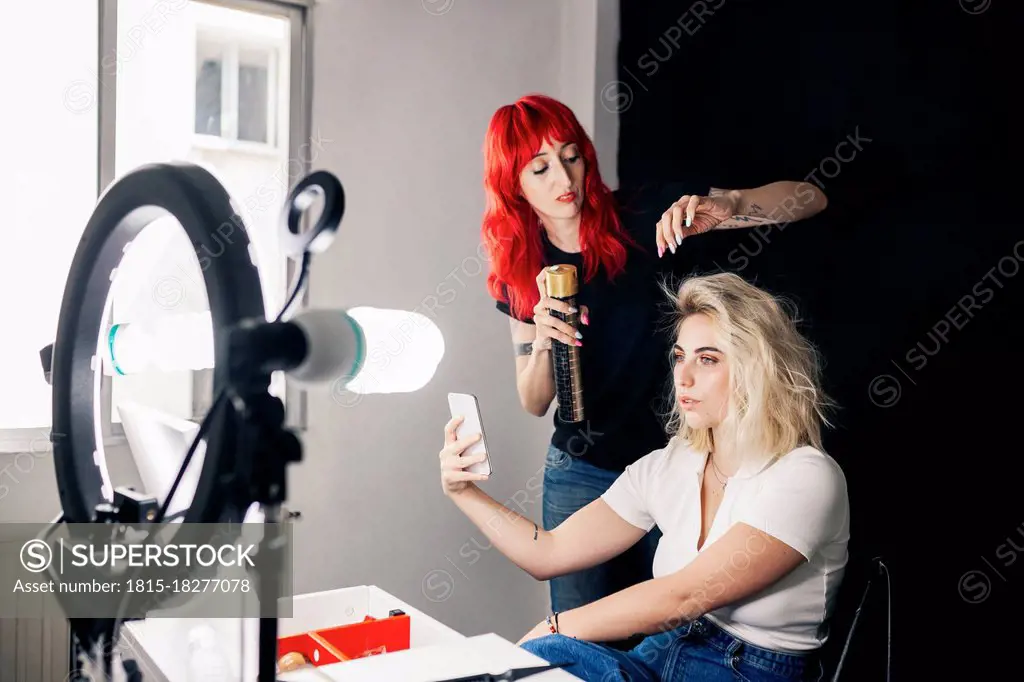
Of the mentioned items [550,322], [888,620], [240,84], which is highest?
[240,84]

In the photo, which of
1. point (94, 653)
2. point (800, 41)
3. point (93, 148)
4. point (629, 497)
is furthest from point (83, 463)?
point (93, 148)

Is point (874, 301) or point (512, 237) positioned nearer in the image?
point (874, 301)

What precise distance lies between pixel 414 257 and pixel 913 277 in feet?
4.48

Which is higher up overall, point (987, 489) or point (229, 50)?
point (229, 50)

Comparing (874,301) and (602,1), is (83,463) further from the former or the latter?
(602,1)

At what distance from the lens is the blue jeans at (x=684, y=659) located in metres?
1.27

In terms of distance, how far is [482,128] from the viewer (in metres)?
2.34

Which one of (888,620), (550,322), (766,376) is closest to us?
(888,620)

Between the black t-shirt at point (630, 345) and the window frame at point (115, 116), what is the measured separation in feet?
2.12

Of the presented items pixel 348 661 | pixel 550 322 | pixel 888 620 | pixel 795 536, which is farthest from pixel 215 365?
pixel 550 322

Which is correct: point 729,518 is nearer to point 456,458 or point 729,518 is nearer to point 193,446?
point 456,458

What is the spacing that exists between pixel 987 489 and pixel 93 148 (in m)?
2.03

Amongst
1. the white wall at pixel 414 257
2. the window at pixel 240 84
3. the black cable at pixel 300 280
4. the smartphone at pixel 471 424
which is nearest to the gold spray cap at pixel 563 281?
the smartphone at pixel 471 424

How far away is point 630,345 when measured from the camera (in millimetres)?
1705
